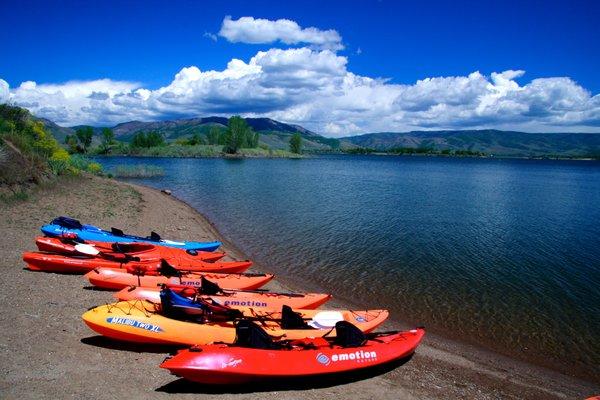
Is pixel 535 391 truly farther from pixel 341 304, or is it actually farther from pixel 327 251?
pixel 327 251

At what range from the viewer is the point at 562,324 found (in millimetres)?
11883

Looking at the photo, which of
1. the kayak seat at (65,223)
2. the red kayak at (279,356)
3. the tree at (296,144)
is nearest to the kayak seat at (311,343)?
the red kayak at (279,356)

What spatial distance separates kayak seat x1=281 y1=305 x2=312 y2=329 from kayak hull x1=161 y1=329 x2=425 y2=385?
1.07 m

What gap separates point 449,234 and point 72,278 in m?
18.9

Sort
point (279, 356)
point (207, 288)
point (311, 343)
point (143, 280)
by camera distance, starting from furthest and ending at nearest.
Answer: point (143, 280)
point (207, 288)
point (311, 343)
point (279, 356)

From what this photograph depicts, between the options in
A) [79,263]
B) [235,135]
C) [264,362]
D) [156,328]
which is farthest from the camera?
[235,135]

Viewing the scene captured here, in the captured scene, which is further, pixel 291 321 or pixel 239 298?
pixel 239 298

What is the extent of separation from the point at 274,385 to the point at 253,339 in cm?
93

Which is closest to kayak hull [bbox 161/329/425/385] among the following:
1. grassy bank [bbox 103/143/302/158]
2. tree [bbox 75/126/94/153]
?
grassy bank [bbox 103/143/302/158]

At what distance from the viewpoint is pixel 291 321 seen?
9.04 metres

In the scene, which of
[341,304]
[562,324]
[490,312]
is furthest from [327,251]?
[562,324]

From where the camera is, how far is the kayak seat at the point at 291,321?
9.00 metres

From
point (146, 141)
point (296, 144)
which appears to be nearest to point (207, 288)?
point (146, 141)

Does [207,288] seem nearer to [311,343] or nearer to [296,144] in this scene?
[311,343]
